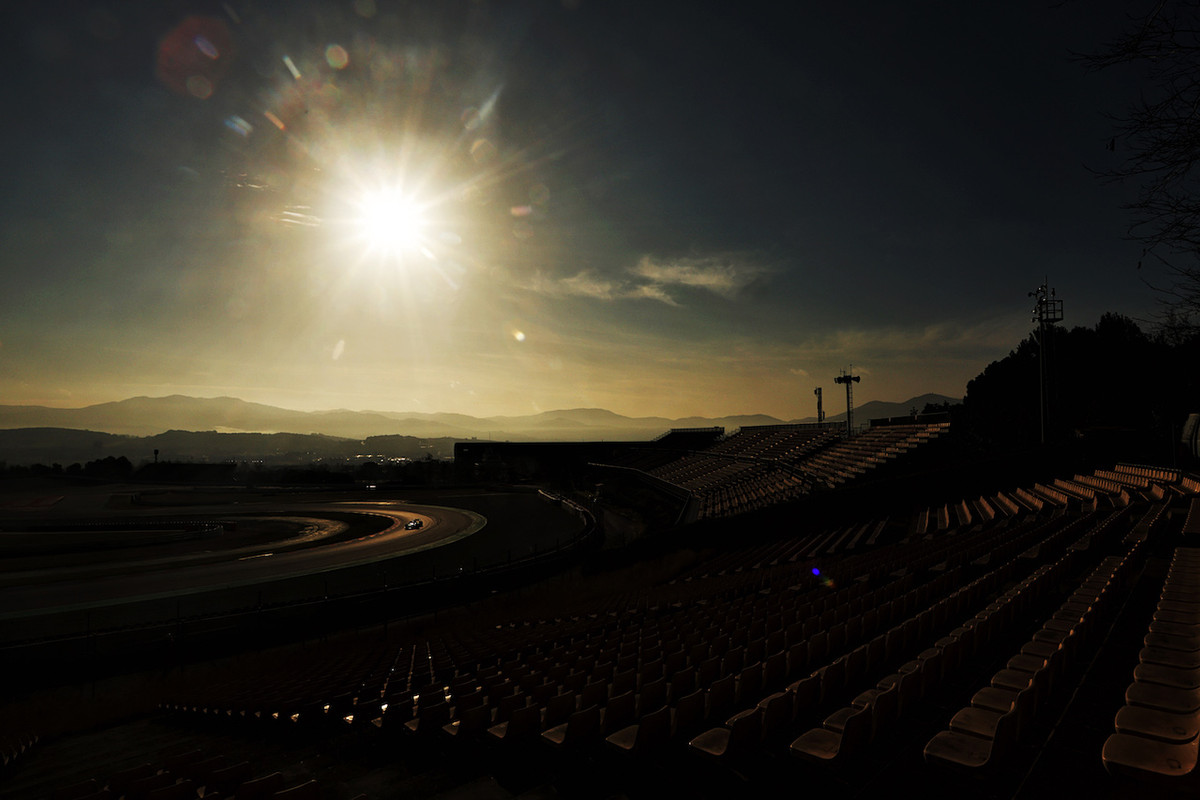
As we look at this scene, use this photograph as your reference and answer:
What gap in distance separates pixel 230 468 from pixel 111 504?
26.1 m

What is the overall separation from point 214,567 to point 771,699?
32.6m

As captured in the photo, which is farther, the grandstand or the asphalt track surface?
the asphalt track surface

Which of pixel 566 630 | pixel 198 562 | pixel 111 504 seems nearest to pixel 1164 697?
pixel 566 630

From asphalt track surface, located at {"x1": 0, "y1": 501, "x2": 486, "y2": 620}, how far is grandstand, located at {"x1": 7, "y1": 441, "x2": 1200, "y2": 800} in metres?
10.4

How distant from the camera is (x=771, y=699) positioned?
462 cm

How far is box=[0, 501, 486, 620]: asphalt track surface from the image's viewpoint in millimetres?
22922

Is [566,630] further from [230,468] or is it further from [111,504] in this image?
[230,468]

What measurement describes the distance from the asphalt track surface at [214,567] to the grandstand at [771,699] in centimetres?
1039

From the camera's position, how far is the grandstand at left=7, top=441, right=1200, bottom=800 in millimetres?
4039

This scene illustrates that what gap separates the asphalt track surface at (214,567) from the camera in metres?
22.9

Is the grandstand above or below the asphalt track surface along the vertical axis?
above

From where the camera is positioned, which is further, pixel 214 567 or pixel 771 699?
pixel 214 567

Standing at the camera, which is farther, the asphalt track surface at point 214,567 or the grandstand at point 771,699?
the asphalt track surface at point 214,567

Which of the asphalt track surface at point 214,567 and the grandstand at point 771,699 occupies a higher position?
the grandstand at point 771,699
